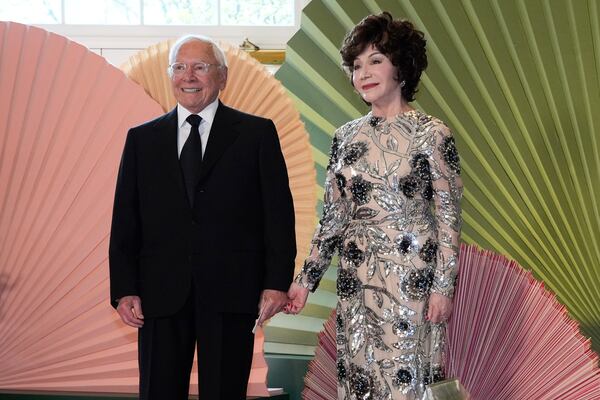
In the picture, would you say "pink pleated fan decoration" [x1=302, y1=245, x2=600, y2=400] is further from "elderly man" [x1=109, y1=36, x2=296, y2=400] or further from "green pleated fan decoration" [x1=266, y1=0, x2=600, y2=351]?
"elderly man" [x1=109, y1=36, x2=296, y2=400]

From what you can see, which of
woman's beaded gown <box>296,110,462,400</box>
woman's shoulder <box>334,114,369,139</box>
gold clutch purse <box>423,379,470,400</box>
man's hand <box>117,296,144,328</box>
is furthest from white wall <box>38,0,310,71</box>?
gold clutch purse <box>423,379,470,400</box>

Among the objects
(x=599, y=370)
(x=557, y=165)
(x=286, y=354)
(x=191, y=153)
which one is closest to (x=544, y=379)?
(x=599, y=370)

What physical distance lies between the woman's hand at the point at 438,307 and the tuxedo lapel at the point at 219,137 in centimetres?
48

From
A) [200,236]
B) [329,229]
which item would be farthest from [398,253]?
[200,236]

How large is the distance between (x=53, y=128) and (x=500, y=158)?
1188 mm

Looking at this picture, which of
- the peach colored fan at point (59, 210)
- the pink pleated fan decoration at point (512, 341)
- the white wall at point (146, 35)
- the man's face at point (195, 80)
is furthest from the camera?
the white wall at point (146, 35)

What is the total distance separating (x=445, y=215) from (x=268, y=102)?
0.91 metres

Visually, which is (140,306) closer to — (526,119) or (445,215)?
(445,215)

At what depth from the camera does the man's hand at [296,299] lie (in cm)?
190

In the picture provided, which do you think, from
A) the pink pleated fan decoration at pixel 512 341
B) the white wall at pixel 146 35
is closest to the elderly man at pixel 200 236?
the pink pleated fan decoration at pixel 512 341

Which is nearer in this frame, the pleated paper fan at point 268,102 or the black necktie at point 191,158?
the black necktie at point 191,158

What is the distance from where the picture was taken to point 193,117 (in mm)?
1880

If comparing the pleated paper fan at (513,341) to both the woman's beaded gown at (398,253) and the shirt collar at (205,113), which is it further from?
the shirt collar at (205,113)

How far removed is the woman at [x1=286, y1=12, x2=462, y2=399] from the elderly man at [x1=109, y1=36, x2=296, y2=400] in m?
0.13
